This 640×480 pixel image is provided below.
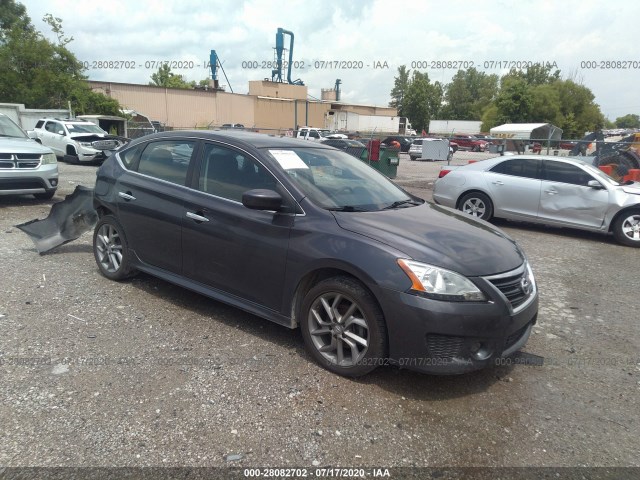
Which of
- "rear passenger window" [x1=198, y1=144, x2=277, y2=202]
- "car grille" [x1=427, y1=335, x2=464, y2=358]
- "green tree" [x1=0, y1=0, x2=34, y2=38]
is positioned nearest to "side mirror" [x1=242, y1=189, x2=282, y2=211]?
"rear passenger window" [x1=198, y1=144, x2=277, y2=202]

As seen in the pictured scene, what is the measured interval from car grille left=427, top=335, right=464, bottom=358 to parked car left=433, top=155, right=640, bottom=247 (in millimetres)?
6612

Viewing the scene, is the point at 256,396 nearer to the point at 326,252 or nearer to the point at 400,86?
the point at 326,252

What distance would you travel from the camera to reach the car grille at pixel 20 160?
8.19 m

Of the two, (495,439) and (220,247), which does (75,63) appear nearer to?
(220,247)

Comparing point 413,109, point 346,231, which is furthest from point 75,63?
point 413,109

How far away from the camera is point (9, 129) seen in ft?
30.8

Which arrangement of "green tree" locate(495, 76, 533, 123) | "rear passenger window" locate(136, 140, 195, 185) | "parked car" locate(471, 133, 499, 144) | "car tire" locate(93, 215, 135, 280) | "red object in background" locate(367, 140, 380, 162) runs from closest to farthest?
"rear passenger window" locate(136, 140, 195, 185)
"car tire" locate(93, 215, 135, 280)
"red object in background" locate(367, 140, 380, 162)
"parked car" locate(471, 133, 499, 144)
"green tree" locate(495, 76, 533, 123)

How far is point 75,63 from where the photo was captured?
31.0 metres

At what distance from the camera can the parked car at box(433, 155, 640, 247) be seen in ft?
26.6

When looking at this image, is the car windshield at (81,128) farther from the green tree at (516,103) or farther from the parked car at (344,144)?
the green tree at (516,103)

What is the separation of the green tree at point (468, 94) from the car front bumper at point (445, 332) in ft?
334

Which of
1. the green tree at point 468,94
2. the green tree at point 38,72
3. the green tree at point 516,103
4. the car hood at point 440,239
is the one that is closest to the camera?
the car hood at point 440,239

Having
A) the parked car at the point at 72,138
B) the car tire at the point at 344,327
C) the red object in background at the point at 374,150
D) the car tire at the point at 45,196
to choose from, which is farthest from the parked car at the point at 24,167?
the red object in background at the point at 374,150

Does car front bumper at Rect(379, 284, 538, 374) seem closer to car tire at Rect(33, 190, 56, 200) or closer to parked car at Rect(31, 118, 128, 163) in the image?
car tire at Rect(33, 190, 56, 200)
